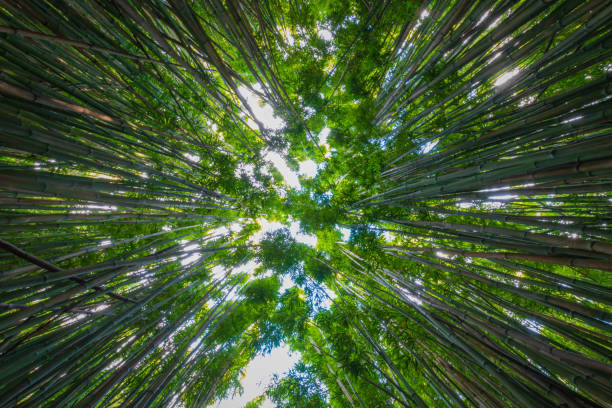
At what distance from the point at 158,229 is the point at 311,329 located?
344 cm

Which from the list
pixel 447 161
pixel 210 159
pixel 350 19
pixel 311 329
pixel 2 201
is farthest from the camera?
pixel 311 329

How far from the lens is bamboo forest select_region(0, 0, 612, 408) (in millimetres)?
1456

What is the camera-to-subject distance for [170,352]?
317 cm

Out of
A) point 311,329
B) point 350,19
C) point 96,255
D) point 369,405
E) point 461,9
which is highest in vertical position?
point 350,19

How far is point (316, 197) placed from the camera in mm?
3547

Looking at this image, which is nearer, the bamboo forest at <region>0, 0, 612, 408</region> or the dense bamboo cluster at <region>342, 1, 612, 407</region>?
the dense bamboo cluster at <region>342, 1, 612, 407</region>

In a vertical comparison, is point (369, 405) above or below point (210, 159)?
below

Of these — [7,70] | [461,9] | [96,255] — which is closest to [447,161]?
[461,9]

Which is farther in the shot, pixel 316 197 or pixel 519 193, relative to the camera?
pixel 316 197

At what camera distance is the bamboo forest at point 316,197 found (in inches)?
57.3

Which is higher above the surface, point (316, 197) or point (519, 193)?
point (316, 197)

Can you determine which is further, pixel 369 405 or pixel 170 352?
pixel 170 352

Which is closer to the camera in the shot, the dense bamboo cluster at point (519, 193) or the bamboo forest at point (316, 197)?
the dense bamboo cluster at point (519, 193)

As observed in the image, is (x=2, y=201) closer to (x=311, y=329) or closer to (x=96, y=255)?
(x=96, y=255)
